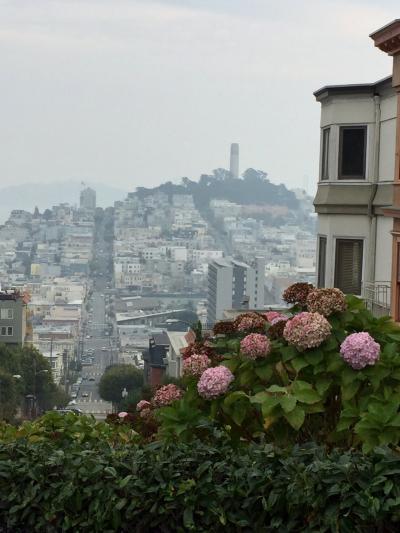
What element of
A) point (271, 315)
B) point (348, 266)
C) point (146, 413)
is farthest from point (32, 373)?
point (271, 315)

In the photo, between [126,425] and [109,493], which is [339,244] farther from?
[109,493]

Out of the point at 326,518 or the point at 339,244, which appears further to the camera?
the point at 339,244

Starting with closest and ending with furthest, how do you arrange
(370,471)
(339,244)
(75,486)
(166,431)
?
(370,471) < (75,486) < (166,431) < (339,244)

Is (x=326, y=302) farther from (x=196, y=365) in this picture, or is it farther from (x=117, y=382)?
(x=117, y=382)

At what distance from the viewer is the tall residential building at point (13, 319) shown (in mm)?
127062

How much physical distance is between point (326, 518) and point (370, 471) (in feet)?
1.01

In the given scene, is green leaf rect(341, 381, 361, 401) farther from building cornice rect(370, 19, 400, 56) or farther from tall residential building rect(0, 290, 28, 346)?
tall residential building rect(0, 290, 28, 346)

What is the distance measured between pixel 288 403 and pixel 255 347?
529 mm

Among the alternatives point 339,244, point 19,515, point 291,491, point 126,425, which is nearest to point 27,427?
point 126,425

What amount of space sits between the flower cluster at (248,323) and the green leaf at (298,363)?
1.91 feet

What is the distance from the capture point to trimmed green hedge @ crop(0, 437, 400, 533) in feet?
21.2

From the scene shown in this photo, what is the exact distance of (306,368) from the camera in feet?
26.0

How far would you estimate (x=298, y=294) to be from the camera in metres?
8.38

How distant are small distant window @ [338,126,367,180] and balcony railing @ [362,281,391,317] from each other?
6.34 feet
